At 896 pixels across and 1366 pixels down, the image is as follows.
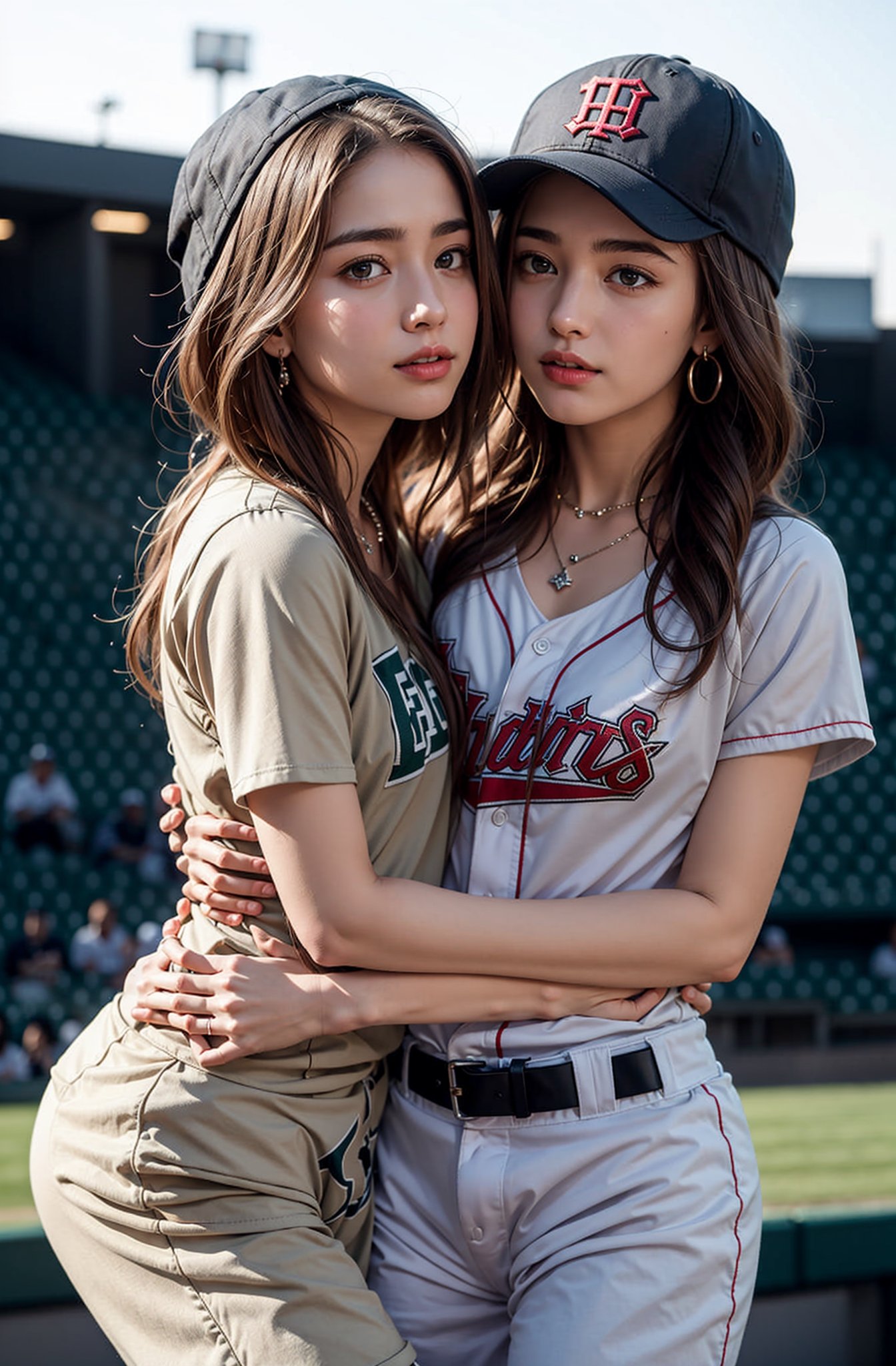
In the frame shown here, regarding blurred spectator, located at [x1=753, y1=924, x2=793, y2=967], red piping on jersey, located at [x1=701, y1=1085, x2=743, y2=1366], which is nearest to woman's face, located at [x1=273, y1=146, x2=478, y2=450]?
red piping on jersey, located at [x1=701, y1=1085, x2=743, y2=1366]

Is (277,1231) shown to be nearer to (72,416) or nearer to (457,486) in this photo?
(457,486)

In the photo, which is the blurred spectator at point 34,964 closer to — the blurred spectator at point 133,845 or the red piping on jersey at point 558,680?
the blurred spectator at point 133,845

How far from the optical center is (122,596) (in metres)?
12.8

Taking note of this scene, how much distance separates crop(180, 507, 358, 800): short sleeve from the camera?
152cm

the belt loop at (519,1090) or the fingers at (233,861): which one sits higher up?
the fingers at (233,861)

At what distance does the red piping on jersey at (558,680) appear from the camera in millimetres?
1770

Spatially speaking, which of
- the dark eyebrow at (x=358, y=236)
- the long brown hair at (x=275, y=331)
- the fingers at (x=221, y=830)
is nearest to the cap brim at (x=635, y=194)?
the long brown hair at (x=275, y=331)

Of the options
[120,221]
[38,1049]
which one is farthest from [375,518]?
[120,221]

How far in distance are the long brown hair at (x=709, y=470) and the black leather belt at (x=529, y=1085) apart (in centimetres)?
46

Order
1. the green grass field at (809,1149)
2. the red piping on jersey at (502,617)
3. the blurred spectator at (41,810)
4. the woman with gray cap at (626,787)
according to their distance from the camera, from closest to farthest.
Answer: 1. the woman with gray cap at (626,787)
2. the red piping on jersey at (502,617)
3. the green grass field at (809,1149)
4. the blurred spectator at (41,810)

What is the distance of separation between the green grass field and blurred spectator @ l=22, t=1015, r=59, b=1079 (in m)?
0.48

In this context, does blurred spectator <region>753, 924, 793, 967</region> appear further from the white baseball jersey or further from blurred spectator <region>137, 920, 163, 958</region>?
the white baseball jersey

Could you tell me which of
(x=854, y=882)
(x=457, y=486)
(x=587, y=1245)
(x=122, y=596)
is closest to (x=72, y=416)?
(x=122, y=596)

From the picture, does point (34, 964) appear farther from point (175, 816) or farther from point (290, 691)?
point (290, 691)
